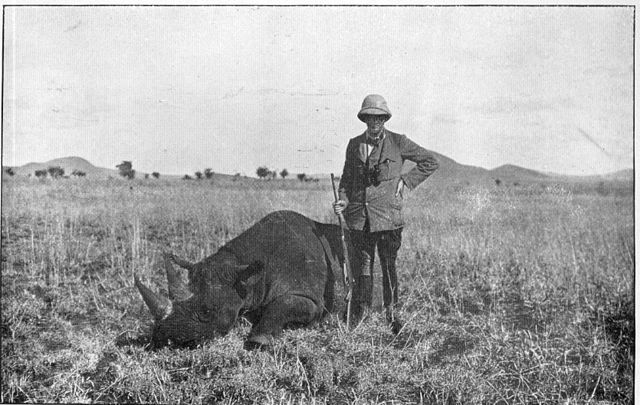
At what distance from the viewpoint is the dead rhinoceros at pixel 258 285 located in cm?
575

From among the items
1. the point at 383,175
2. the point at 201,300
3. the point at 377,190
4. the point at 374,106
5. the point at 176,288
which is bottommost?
the point at 201,300

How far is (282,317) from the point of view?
6.11m

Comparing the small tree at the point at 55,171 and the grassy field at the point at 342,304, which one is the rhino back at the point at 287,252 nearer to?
the grassy field at the point at 342,304

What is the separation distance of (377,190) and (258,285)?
1.49m

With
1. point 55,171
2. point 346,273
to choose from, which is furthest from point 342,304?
point 55,171

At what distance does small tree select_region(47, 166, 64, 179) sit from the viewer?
22.6 ft

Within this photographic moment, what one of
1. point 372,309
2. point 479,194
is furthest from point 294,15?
point 372,309

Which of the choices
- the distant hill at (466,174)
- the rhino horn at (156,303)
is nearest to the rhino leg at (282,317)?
the rhino horn at (156,303)

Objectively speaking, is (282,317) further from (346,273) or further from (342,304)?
(346,273)

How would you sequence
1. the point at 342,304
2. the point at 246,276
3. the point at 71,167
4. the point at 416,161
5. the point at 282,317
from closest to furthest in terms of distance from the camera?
the point at 246,276 → the point at 282,317 → the point at 416,161 → the point at 342,304 → the point at 71,167

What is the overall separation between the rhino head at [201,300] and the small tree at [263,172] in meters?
1.05

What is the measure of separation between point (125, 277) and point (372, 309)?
2.75 metres

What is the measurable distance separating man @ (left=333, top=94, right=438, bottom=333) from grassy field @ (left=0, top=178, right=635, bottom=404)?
19 cm

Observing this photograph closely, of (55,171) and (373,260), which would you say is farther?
(55,171)
